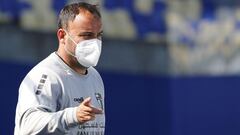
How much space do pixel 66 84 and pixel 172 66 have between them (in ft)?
27.7

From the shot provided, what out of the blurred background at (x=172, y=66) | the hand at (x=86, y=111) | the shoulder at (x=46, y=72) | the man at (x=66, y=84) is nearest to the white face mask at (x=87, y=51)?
the man at (x=66, y=84)

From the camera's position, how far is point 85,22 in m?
3.70

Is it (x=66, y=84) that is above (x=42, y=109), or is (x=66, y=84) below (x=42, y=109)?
above

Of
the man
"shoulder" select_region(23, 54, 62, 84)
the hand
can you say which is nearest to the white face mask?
the man

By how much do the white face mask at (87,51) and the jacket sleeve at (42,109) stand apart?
17 cm

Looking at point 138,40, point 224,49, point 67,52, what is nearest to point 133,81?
point 138,40

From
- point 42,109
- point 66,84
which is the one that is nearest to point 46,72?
point 66,84

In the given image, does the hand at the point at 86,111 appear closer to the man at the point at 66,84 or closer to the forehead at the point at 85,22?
the man at the point at 66,84

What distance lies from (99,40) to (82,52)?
10 cm

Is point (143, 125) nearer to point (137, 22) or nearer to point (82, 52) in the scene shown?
point (137, 22)

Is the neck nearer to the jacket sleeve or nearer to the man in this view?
the man

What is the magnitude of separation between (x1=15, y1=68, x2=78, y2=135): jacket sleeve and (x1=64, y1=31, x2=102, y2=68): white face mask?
0.57 feet

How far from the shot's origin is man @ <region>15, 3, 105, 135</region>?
3.44 m

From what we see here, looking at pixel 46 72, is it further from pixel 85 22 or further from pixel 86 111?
pixel 86 111
